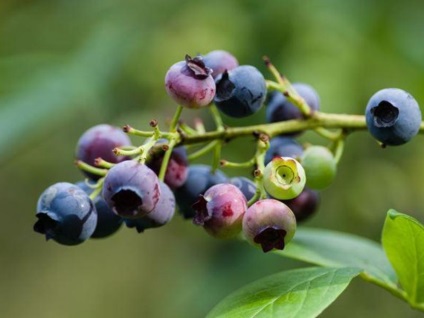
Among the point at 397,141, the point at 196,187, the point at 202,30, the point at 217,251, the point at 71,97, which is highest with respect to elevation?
the point at 202,30

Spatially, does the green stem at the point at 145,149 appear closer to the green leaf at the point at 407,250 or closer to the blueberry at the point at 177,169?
the blueberry at the point at 177,169

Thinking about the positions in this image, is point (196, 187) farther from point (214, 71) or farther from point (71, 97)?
point (71, 97)

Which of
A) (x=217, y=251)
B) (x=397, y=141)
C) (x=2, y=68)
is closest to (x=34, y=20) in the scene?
(x=2, y=68)

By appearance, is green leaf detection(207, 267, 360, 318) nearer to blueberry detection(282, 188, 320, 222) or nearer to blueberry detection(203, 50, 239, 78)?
blueberry detection(282, 188, 320, 222)

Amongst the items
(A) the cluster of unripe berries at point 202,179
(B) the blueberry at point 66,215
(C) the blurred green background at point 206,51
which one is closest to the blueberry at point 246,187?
(A) the cluster of unripe berries at point 202,179

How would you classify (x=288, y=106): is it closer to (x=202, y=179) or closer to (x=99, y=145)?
(x=202, y=179)

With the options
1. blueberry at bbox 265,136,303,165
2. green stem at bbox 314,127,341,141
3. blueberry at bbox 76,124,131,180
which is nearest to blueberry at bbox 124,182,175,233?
blueberry at bbox 76,124,131,180

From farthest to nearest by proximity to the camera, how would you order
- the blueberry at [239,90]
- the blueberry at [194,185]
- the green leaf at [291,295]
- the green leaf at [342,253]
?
1. the green leaf at [342,253]
2. the blueberry at [194,185]
3. the blueberry at [239,90]
4. the green leaf at [291,295]
